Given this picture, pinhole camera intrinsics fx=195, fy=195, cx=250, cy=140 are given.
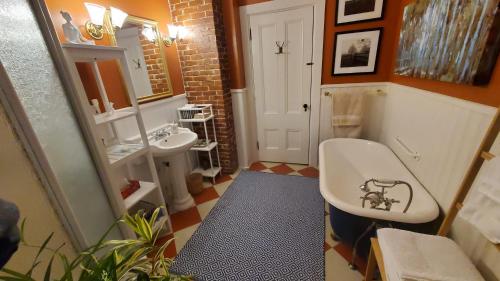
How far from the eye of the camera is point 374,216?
115cm

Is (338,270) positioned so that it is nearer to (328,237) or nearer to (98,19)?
(328,237)

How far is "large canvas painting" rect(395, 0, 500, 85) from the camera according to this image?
3.03 ft

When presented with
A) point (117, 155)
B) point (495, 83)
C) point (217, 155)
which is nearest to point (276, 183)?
point (217, 155)

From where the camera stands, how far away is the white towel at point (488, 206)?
2.40 ft

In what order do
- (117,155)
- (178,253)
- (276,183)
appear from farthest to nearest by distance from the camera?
1. (276,183)
2. (178,253)
3. (117,155)

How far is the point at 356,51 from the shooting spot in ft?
7.10

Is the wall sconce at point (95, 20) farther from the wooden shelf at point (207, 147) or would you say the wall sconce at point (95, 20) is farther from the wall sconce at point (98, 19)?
the wooden shelf at point (207, 147)

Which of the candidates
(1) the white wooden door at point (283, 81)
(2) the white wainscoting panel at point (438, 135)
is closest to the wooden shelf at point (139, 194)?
(1) the white wooden door at point (283, 81)

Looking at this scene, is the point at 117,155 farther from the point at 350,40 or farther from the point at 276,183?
the point at 350,40

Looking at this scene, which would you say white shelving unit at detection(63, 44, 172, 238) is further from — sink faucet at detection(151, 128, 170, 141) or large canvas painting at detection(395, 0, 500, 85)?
large canvas painting at detection(395, 0, 500, 85)

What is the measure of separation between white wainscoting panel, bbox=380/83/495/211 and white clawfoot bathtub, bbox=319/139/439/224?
87mm

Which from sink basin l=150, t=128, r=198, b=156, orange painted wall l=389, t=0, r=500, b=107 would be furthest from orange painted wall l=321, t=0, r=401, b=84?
sink basin l=150, t=128, r=198, b=156

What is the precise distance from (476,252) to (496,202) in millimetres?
364

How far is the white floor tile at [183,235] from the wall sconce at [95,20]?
177cm
